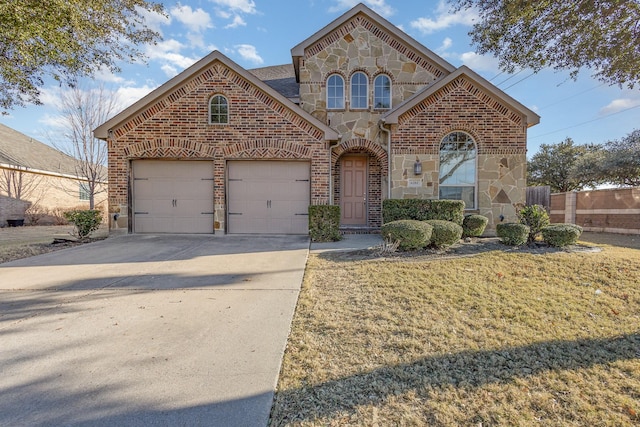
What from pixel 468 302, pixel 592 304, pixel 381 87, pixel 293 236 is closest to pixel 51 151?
pixel 293 236

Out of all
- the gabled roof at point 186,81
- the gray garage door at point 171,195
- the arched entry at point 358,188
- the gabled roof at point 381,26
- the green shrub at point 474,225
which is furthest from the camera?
the arched entry at point 358,188

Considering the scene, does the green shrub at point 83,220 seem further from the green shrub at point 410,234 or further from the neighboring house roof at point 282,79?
the green shrub at point 410,234

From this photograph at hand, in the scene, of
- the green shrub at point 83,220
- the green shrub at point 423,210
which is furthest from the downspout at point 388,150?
the green shrub at point 83,220

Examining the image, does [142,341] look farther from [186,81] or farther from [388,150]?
[388,150]

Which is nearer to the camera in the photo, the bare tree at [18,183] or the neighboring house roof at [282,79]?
the neighboring house roof at [282,79]

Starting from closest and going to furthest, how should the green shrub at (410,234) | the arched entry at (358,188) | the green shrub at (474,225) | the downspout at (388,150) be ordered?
the green shrub at (410,234)
the green shrub at (474,225)
the downspout at (388,150)
the arched entry at (358,188)

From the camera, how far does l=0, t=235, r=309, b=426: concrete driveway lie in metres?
2.12

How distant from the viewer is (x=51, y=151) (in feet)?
65.3

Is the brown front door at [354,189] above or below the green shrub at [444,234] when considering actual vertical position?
above

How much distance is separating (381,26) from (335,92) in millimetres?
2794

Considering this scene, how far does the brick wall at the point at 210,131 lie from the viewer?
9.41 metres

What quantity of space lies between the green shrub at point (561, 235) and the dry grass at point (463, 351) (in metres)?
1.90

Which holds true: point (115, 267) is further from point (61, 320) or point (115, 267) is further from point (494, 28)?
point (494, 28)

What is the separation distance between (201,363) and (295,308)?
138 cm
